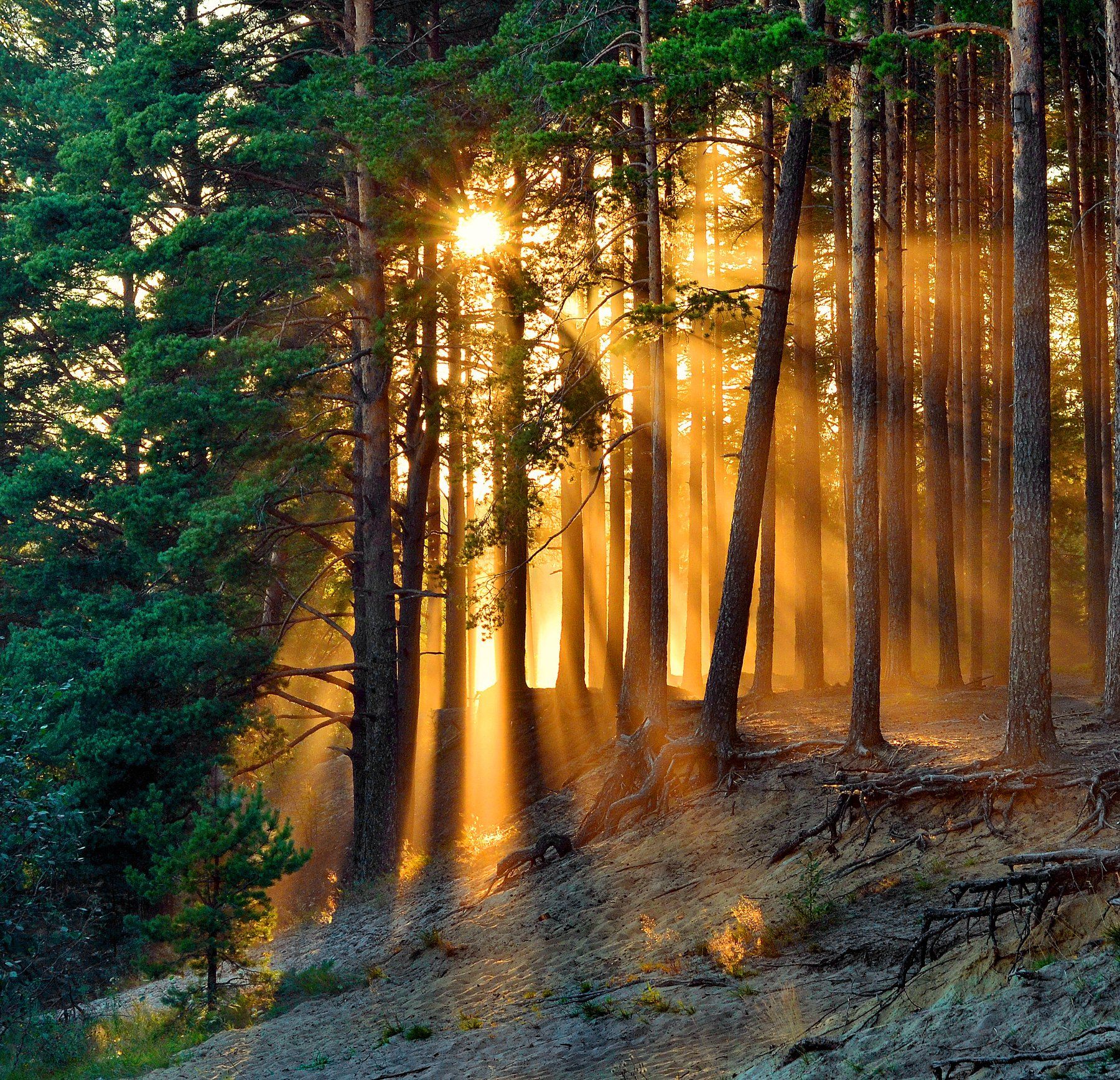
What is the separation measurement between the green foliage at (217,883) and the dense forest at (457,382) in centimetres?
7

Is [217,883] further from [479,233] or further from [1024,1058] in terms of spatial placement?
[1024,1058]

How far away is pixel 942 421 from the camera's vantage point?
21.3m

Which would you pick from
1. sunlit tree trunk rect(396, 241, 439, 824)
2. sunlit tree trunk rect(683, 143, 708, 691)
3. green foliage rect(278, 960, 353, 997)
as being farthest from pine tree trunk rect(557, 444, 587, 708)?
green foliage rect(278, 960, 353, 997)

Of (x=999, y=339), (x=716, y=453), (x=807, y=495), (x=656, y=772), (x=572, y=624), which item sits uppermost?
(x=999, y=339)

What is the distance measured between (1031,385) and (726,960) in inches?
242

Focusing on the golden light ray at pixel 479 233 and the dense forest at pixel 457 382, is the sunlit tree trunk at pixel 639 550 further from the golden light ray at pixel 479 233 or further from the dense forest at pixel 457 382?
the golden light ray at pixel 479 233

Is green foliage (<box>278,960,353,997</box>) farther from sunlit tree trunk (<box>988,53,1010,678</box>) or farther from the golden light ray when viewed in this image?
sunlit tree trunk (<box>988,53,1010,678</box>)

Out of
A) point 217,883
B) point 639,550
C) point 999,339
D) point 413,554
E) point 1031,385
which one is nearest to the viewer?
point 1031,385

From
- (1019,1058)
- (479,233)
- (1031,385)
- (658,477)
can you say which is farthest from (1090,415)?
(1019,1058)

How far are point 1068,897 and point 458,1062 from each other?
188 inches

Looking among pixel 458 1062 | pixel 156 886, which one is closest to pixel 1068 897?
pixel 458 1062

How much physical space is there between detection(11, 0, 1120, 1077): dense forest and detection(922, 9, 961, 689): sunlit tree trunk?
0.09 metres

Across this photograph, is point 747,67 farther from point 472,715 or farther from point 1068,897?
point 472,715

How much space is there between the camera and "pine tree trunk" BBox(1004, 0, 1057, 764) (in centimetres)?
1094
